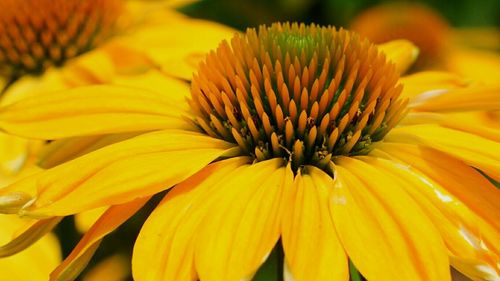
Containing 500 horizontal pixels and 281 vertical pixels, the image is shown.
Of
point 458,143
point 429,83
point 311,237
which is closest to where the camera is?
point 311,237

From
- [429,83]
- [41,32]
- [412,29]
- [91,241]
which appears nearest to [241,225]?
[91,241]

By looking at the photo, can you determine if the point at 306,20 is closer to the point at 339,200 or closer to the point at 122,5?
the point at 122,5

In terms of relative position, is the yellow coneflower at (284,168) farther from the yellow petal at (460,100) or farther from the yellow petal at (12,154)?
the yellow petal at (12,154)

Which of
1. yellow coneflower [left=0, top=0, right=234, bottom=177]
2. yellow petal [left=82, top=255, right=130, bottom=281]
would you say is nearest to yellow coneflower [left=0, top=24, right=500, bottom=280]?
yellow coneflower [left=0, top=0, right=234, bottom=177]

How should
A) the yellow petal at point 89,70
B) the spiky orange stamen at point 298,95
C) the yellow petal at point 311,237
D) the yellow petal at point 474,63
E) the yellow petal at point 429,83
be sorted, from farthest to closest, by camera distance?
the yellow petal at point 474,63
the yellow petal at point 89,70
the yellow petal at point 429,83
the spiky orange stamen at point 298,95
the yellow petal at point 311,237

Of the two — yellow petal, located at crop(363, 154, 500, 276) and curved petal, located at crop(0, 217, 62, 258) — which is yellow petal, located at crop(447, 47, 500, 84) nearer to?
yellow petal, located at crop(363, 154, 500, 276)

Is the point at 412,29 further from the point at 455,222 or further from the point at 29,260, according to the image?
the point at 455,222

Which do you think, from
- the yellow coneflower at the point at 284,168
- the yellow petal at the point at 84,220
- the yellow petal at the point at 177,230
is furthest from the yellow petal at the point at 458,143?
the yellow petal at the point at 84,220
